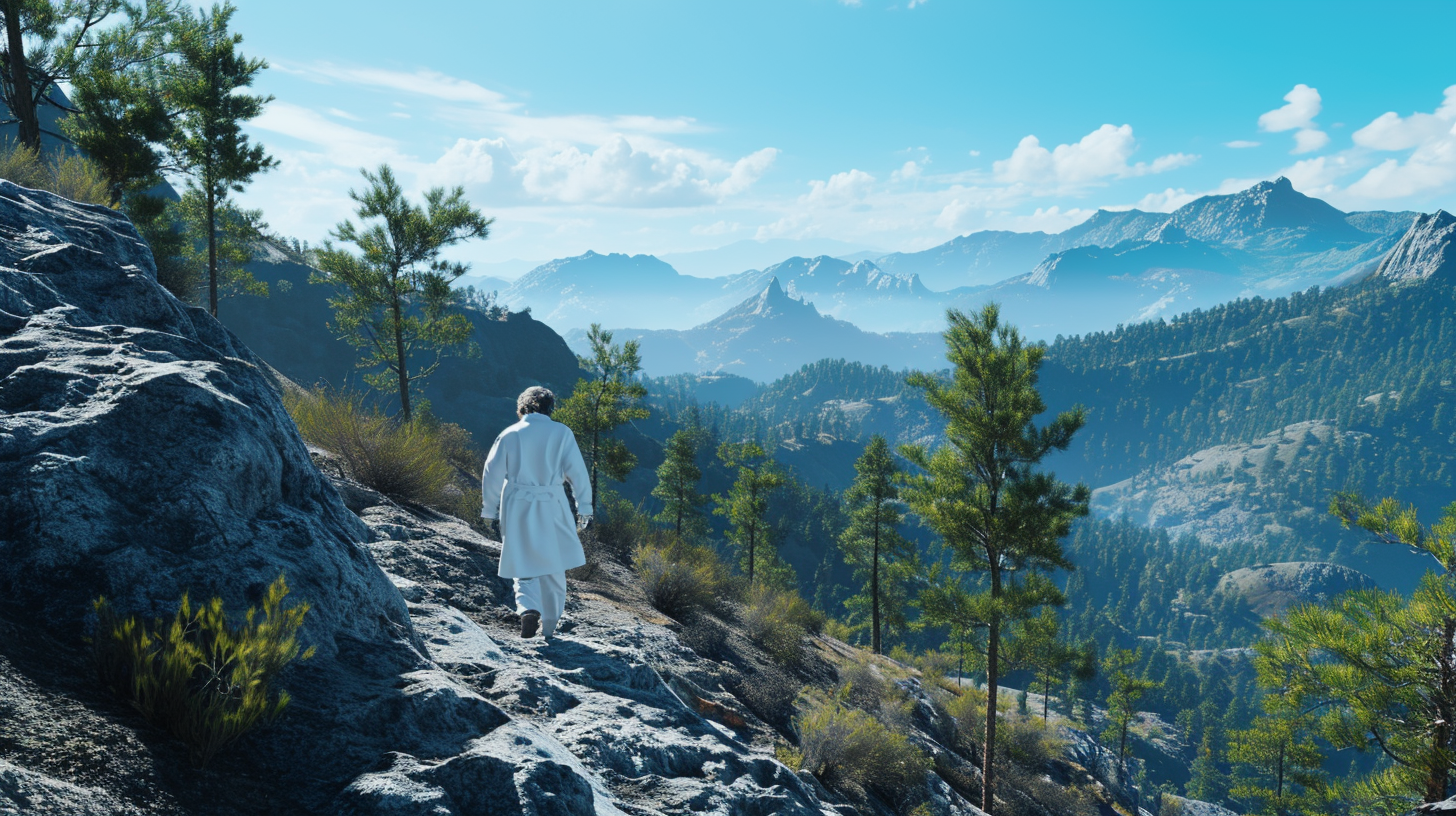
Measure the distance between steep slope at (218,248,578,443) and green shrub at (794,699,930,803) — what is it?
96187 mm

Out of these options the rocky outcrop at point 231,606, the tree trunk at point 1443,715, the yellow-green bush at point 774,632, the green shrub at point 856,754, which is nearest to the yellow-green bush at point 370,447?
the rocky outcrop at point 231,606

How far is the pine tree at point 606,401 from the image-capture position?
22.2 metres

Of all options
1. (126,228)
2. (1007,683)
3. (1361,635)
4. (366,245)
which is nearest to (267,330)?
(366,245)

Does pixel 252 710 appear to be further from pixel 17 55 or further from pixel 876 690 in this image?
pixel 17 55

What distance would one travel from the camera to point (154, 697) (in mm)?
2592

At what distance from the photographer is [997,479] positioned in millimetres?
12484

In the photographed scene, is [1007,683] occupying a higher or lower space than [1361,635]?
lower

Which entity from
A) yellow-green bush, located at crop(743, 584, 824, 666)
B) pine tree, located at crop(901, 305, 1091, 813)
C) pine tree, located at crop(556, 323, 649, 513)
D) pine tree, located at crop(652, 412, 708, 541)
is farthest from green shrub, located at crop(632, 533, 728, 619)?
pine tree, located at crop(652, 412, 708, 541)

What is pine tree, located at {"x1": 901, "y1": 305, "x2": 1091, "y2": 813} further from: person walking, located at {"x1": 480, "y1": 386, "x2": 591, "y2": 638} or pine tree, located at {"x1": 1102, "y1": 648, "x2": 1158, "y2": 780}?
pine tree, located at {"x1": 1102, "y1": 648, "x2": 1158, "y2": 780}

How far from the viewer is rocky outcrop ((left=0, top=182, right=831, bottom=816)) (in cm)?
253

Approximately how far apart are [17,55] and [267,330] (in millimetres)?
110039

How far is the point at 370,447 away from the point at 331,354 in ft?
387

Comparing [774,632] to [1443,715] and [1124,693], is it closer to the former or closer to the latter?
[1443,715]

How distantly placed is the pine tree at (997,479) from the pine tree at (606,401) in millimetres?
11490
